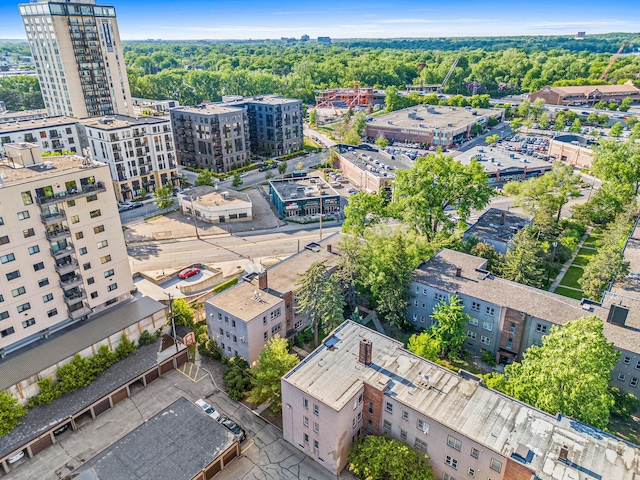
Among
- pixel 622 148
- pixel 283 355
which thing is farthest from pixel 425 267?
Result: pixel 622 148

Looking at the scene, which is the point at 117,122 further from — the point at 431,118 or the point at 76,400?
the point at 431,118

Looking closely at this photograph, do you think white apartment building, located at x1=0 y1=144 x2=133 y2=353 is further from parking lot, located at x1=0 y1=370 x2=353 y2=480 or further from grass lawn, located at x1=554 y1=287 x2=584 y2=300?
grass lawn, located at x1=554 y1=287 x2=584 y2=300

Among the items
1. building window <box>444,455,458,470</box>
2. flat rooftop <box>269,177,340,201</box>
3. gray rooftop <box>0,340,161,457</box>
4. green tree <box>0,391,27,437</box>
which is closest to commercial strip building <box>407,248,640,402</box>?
building window <box>444,455,458,470</box>

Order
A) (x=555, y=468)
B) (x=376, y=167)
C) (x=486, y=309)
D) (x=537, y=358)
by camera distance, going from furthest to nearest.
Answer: (x=376, y=167) → (x=486, y=309) → (x=537, y=358) → (x=555, y=468)

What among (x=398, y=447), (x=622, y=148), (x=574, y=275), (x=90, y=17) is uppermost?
(x=90, y=17)

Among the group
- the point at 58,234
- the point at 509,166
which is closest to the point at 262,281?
the point at 58,234

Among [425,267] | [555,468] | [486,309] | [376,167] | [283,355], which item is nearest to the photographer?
[555,468]

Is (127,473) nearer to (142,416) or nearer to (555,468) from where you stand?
(142,416)
